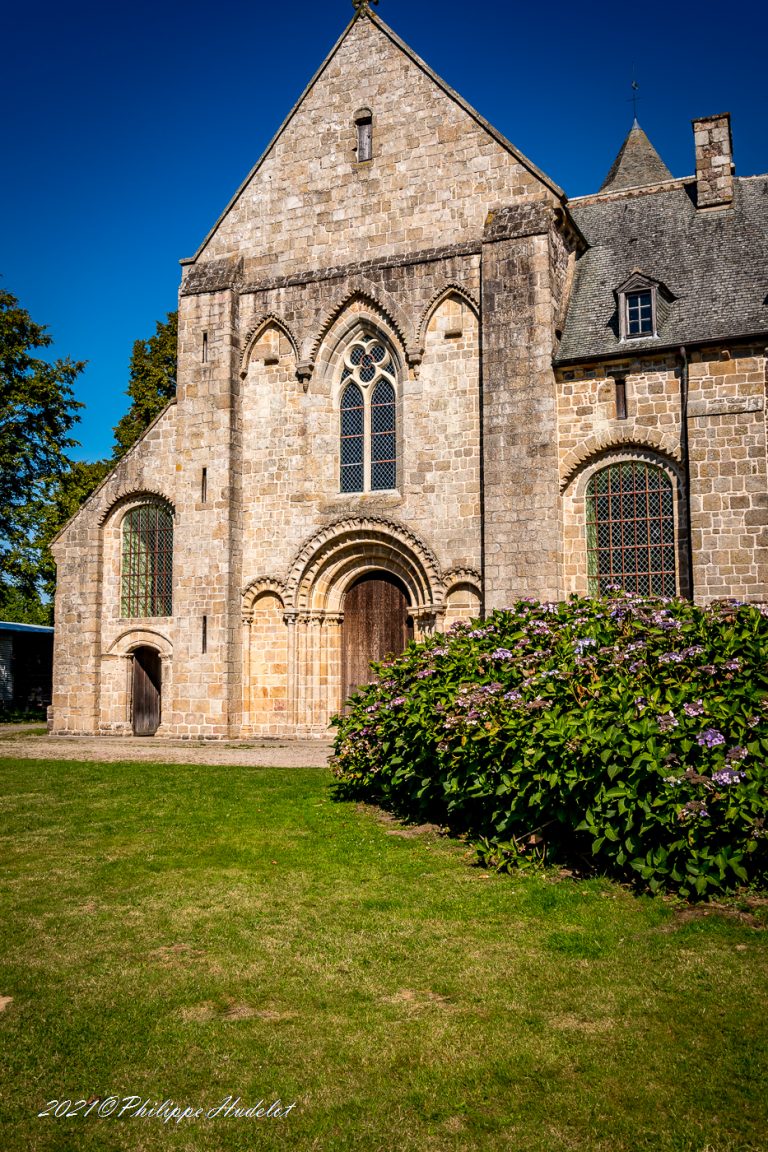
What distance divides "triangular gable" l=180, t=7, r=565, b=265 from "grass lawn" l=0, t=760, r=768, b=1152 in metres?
15.5

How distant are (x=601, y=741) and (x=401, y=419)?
13.5 metres

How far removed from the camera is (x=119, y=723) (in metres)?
22.2

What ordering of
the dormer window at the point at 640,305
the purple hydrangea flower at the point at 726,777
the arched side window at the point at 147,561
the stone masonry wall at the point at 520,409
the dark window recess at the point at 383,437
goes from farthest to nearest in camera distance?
1. the arched side window at the point at 147,561
2. the dark window recess at the point at 383,437
3. the dormer window at the point at 640,305
4. the stone masonry wall at the point at 520,409
5. the purple hydrangea flower at the point at 726,777

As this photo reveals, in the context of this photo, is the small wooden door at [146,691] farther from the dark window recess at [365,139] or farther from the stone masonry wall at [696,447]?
the dark window recess at [365,139]

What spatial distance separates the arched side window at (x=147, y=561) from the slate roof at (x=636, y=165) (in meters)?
15.5

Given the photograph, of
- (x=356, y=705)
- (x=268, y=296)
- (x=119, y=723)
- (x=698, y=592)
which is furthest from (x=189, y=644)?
(x=698, y=592)

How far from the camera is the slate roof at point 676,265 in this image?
58.7 ft

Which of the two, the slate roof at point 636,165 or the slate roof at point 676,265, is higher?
the slate roof at point 636,165

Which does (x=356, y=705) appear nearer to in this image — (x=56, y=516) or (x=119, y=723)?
(x=119, y=723)

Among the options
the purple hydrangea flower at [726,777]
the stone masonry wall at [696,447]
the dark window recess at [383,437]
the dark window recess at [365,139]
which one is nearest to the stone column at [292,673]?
the dark window recess at [383,437]

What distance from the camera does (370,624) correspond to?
813 inches

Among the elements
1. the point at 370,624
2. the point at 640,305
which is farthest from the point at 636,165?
the point at 370,624

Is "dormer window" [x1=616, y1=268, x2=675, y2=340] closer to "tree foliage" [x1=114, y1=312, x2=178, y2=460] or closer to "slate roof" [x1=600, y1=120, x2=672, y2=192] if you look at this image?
"slate roof" [x1=600, y1=120, x2=672, y2=192]

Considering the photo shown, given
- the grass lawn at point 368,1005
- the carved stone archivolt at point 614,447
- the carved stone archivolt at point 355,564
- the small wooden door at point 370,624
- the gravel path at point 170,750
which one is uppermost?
the carved stone archivolt at point 614,447
